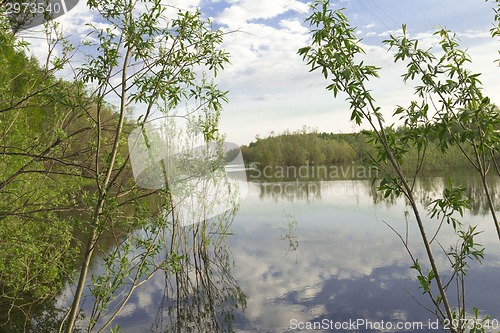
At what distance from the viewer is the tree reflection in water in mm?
4973

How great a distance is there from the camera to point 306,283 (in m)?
6.17

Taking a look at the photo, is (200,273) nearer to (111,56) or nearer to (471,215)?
(111,56)

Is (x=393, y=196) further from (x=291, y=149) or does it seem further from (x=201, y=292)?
(x=291, y=149)

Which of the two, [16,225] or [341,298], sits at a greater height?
[16,225]

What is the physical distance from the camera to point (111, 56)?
246 cm

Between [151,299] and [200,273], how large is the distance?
98 cm

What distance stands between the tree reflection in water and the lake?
1 centimetres

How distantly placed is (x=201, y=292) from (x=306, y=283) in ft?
4.98

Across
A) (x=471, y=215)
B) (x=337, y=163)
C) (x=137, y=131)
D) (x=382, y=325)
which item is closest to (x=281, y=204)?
(x=471, y=215)

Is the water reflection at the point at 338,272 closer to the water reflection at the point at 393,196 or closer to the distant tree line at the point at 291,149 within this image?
the water reflection at the point at 393,196

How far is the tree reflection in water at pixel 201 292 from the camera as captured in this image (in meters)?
4.97

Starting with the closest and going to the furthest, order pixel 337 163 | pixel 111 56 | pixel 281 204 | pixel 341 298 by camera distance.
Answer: pixel 111 56, pixel 341 298, pixel 281 204, pixel 337 163

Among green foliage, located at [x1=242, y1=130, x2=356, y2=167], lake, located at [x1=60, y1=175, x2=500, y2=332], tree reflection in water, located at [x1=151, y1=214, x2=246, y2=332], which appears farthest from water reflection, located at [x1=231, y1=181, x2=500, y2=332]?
green foliage, located at [x1=242, y1=130, x2=356, y2=167]

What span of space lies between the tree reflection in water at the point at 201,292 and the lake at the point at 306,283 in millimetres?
14
